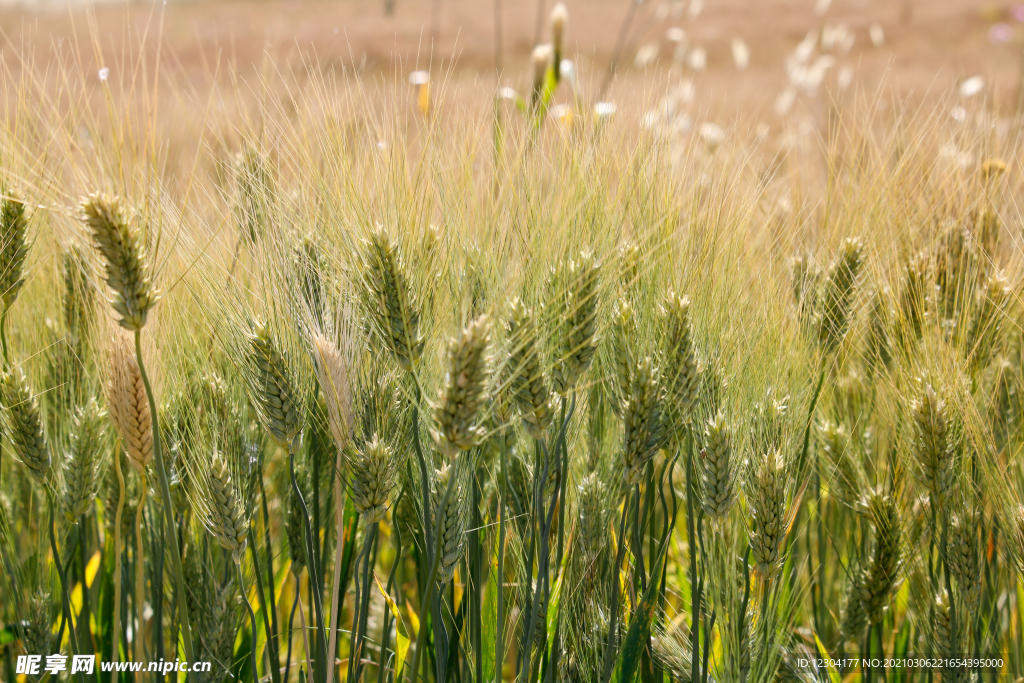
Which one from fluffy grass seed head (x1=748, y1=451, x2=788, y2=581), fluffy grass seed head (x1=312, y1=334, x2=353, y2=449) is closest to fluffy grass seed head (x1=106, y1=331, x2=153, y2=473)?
fluffy grass seed head (x1=312, y1=334, x2=353, y2=449)

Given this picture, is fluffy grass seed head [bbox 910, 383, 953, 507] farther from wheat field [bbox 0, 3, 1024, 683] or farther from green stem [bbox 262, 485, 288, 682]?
green stem [bbox 262, 485, 288, 682]

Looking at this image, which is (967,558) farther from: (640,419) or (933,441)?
(640,419)

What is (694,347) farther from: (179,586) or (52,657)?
(52,657)

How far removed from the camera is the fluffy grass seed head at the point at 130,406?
771 millimetres

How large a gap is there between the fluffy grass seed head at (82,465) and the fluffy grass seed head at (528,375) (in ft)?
1.80

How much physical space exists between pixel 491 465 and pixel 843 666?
671 millimetres

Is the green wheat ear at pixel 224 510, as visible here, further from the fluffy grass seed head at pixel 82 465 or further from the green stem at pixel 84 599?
the green stem at pixel 84 599

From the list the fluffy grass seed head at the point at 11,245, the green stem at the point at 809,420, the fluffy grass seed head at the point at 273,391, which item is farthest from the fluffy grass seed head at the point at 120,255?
the green stem at the point at 809,420

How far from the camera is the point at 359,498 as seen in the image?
70 centimetres

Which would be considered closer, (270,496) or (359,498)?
(359,498)

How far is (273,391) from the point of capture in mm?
717

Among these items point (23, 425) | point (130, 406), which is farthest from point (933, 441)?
point (23, 425)

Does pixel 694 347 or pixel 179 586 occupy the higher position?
pixel 694 347

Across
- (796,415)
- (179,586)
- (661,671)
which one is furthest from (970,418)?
(179,586)
